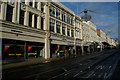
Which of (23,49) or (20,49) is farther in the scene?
(23,49)

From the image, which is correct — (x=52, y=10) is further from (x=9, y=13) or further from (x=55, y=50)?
(x=9, y=13)

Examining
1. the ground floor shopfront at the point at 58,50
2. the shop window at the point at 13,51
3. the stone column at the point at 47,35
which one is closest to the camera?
the shop window at the point at 13,51

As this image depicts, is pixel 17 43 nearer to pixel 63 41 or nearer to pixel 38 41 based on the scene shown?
pixel 38 41

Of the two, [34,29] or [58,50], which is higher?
[34,29]

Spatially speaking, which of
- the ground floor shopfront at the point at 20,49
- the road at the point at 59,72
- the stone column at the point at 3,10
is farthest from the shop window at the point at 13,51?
the road at the point at 59,72

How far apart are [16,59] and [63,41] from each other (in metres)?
17.2

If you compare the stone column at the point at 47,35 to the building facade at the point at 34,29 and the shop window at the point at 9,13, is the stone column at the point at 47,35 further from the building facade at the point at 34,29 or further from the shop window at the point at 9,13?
the shop window at the point at 9,13

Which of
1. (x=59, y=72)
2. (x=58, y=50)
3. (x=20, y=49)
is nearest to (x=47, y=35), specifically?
(x=58, y=50)

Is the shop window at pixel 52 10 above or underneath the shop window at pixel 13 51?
above

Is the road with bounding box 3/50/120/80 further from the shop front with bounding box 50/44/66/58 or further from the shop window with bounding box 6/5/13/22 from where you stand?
the shop front with bounding box 50/44/66/58

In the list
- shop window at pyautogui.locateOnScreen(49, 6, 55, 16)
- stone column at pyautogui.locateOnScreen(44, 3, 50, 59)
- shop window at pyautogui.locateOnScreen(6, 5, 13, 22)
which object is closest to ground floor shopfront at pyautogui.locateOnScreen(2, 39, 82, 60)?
stone column at pyautogui.locateOnScreen(44, 3, 50, 59)

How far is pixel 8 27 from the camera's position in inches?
633

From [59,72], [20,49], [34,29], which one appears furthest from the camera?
[34,29]

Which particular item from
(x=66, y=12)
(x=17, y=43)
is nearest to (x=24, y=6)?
(x=17, y=43)
